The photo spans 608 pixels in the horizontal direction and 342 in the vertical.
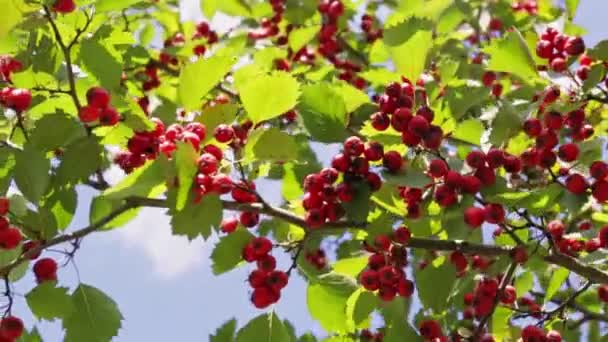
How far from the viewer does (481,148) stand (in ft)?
9.53

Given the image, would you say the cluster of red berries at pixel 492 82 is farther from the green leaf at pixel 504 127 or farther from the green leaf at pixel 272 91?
the green leaf at pixel 272 91

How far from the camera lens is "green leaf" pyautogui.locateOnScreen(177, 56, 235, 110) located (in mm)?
2656

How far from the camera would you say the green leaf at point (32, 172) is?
259 cm

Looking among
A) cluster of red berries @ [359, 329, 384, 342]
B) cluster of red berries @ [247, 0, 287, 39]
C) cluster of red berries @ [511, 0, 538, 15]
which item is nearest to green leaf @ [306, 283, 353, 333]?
cluster of red berries @ [359, 329, 384, 342]

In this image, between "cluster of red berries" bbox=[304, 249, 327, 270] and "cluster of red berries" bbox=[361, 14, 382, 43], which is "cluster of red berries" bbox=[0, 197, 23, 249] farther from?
"cluster of red berries" bbox=[361, 14, 382, 43]

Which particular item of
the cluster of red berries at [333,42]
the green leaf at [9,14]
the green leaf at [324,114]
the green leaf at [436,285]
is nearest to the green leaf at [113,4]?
the green leaf at [9,14]

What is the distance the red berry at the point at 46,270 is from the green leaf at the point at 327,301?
3.25 ft

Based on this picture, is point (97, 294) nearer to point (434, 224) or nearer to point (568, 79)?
point (434, 224)

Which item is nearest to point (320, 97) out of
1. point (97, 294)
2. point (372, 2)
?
point (97, 294)

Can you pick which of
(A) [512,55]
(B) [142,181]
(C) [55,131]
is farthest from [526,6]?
(B) [142,181]

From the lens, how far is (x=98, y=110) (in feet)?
8.49

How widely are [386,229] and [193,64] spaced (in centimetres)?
89

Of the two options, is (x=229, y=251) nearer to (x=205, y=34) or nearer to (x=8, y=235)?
(x=8, y=235)

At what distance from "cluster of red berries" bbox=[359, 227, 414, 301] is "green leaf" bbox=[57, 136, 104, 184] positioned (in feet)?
3.35
